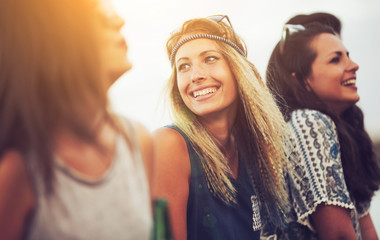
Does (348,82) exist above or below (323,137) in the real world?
above

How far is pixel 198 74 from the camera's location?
2.13 meters

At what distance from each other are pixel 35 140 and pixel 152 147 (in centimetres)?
37

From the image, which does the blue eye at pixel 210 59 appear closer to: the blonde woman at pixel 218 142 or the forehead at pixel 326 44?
the blonde woman at pixel 218 142

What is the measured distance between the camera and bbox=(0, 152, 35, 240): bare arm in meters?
0.80

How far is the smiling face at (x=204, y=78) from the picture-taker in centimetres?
214

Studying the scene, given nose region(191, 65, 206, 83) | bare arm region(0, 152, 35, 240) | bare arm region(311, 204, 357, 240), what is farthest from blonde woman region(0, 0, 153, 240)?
bare arm region(311, 204, 357, 240)

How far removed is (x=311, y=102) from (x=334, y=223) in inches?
35.4

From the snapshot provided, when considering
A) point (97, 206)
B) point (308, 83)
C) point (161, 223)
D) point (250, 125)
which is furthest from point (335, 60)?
point (97, 206)

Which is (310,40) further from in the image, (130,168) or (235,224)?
(130,168)

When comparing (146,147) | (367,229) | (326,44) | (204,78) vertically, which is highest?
(326,44)

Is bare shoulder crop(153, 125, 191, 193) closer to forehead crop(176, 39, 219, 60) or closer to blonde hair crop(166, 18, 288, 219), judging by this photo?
blonde hair crop(166, 18, 288, 219)

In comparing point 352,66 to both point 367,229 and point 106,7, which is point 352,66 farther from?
point 106,7

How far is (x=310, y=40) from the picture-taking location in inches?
113

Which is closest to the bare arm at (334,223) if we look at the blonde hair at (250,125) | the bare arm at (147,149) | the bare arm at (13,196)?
the blonde hair at (250,125)
